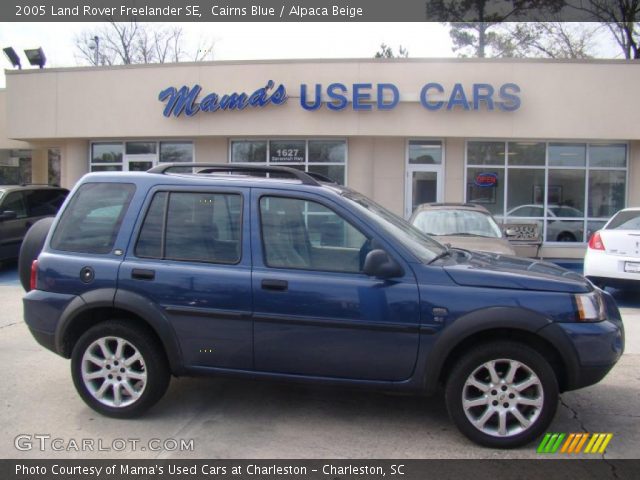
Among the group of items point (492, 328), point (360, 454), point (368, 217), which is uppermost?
point (368, 217)

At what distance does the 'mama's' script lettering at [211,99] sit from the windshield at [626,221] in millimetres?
8402

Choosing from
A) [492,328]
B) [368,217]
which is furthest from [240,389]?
[492,328]

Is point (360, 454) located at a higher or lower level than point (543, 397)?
lower

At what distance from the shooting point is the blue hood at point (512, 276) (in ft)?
12.3

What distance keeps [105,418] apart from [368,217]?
8.02 ft

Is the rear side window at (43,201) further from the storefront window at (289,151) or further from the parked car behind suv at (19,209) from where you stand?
the storefront window at (289,151)

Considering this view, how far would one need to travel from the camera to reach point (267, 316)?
12.7ft

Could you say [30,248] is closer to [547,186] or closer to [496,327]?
[496,327]

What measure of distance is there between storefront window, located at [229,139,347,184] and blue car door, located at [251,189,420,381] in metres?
10.9

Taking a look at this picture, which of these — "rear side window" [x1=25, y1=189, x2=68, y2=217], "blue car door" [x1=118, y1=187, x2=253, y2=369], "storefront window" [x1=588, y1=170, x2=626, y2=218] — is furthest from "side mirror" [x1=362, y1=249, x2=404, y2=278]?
"storefront window" [x1=588, y1=170, x2=626, y2=218]

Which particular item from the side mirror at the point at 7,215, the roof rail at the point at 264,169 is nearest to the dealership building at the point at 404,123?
the side mirror at the point at 7,215

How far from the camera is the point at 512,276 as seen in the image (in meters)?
3.81

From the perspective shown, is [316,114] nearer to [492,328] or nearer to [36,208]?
[36,208]

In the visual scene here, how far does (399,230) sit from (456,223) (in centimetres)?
472
